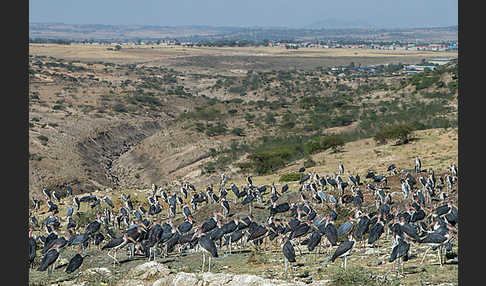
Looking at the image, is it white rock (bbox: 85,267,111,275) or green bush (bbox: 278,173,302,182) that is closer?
white rock (bbox: 85,267,111,275)

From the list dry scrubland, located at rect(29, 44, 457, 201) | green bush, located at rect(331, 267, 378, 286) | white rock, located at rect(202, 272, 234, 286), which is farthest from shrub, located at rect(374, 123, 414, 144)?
white rock, located at rect(202, 272, 234, 286)

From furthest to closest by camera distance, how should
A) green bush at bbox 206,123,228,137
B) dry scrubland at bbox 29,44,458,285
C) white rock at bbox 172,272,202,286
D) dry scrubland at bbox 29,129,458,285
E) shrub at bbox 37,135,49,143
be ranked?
green bush at bbox 206,123,228,137, shrub at bbox 37,135,49,143, dry scrubland at bbox 29,44,458,285, white rock at bbox 172,272,202,286, dry scrubland at bbox 29,129,458,285

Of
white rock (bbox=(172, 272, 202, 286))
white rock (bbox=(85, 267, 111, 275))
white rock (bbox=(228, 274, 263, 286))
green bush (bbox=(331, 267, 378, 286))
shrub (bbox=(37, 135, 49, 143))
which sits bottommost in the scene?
white rock (bbox=(85, 267, 111, 275))

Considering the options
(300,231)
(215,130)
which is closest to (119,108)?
(215,130)

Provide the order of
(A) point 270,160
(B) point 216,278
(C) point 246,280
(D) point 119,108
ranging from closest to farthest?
1. (C) point 246,280
2. (B) point 216,278
3. (A) point 270,160
4. (D) point 119,108

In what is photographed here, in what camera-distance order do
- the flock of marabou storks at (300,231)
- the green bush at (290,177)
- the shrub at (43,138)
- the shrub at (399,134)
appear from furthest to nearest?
the shrub at (43,138)
the shrub at (399,134)
the green bush at (290,177)
the flock of marabou storks at (300,231)

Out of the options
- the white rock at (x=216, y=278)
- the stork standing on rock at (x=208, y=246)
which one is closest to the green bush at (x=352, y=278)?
the white rock at (x=216, y=278)

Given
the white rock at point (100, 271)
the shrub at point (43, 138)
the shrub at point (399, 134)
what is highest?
the shrub at point (399, 134)

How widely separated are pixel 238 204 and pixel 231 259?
8.40 meters

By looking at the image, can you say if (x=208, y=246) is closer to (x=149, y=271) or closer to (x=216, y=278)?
(x=216, y=278)

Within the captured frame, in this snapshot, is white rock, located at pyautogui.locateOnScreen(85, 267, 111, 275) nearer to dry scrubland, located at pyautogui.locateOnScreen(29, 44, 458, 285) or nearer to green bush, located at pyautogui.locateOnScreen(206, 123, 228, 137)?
dry scrubland, located at pyautogui.locateOnScreen(29, 44, 458, 285)

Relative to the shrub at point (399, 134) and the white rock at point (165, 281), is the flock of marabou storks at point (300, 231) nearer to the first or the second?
the white rock at point (165, 281)

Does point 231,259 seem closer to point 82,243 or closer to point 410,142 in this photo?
point 82,243

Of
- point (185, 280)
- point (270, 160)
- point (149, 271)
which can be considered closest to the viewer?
point (185, 280)
